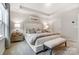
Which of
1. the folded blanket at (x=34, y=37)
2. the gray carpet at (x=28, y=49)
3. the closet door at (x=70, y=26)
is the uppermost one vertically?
the closet door at (x=70, y=26)

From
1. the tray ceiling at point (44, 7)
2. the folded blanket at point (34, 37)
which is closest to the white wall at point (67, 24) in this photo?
the tray ceiling at point (44, 7)

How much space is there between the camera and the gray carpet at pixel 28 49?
6.42 ft

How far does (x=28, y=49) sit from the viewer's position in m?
1.97

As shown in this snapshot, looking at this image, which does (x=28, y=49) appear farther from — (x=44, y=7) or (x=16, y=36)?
(x=44, y=7)

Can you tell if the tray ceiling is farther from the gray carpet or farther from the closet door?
the gray carpet

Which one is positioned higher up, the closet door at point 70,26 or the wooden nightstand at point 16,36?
the closet door at point 70,26

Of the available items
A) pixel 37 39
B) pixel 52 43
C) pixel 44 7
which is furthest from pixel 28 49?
pixel 44 7

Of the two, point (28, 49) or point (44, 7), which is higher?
point (44, 7)

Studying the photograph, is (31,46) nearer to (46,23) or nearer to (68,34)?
(46,23)

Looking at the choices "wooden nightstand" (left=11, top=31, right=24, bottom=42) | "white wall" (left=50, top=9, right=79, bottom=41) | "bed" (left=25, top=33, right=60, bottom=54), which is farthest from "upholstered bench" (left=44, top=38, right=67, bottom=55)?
"wooden nightstand" (left=11, top=31, right=24, bottom=42)

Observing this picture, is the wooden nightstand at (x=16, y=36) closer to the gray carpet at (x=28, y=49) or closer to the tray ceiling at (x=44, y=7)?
the gray carpet at (x=28, y=49)
